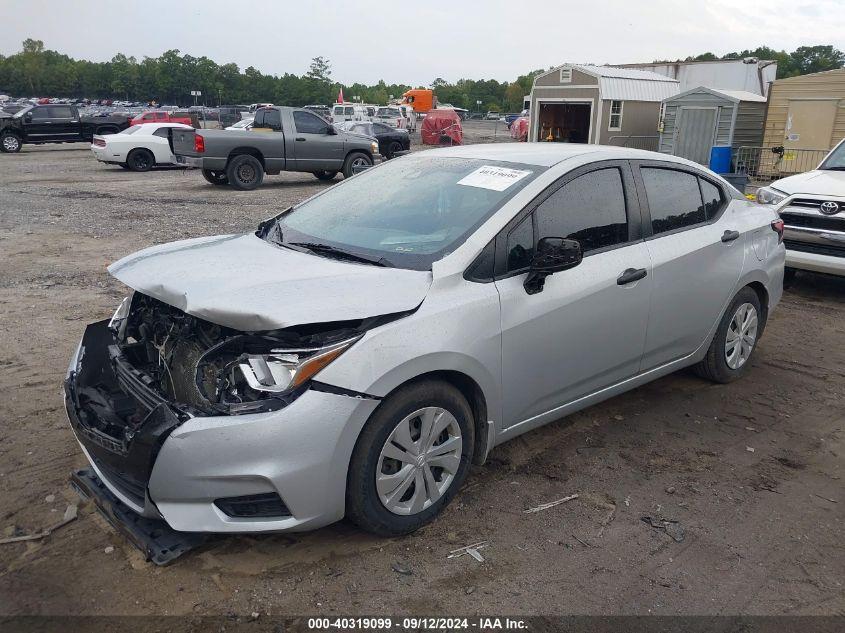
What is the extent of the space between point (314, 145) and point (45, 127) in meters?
16.1

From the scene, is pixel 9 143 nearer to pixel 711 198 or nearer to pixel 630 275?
pixel 711 198

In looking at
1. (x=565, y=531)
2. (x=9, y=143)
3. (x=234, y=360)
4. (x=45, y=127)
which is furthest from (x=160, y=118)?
(x=565, y=531)

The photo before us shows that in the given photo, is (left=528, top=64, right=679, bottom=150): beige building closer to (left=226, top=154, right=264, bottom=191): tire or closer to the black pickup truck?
(left=226, top=154, right=264, bottom=191): tire

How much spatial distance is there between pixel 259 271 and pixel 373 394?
33.3 inches

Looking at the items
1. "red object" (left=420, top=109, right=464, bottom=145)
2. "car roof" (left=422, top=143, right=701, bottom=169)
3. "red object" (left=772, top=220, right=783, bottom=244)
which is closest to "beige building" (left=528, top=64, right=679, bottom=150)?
"red object" (left=420, top=109, right=464, bottom=145)

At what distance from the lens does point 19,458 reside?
3.75 m

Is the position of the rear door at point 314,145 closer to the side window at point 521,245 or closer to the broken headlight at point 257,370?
the side window at point 521,245

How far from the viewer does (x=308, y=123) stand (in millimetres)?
16734

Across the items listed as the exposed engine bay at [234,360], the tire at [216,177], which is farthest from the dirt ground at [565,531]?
the tire at [216,177]

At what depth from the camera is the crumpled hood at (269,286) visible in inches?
109

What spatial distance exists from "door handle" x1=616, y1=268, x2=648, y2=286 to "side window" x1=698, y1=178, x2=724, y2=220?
1040 millimetres

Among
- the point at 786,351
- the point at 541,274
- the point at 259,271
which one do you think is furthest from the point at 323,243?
the point at 786,351

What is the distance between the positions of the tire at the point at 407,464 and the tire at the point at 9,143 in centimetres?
2912

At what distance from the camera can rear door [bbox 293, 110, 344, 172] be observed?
16.6m
